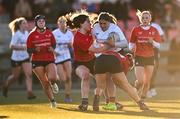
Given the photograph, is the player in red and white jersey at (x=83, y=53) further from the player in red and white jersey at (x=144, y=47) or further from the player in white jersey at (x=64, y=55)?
the player in white jersey at (x=64, y=55)

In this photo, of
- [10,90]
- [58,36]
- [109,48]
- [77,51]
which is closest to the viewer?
[109,48]

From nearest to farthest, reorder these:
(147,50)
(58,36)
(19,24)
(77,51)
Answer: (77,51) < (147,50) < (58,36) < (19,24)

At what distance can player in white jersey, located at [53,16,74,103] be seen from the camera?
19.1 meters

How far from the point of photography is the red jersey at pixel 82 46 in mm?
16016

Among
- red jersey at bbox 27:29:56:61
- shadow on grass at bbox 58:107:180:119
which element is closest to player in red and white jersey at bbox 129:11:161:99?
shadow on grass at bbox 58:107:180:119

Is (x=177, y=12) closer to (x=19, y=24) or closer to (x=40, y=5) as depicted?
(x=40, y=5)

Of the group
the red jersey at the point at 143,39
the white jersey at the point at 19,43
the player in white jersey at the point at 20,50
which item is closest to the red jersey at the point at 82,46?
the red jersey at the point at 143,39

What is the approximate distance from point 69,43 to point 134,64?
2.93 metres

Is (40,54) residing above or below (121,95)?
above

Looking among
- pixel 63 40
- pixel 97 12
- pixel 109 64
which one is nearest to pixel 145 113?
pixel 109 64

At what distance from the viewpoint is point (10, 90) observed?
2450 cm

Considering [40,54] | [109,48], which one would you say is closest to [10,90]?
[40,54]

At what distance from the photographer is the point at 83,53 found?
16391mm

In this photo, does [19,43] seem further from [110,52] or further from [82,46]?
[110,52]
